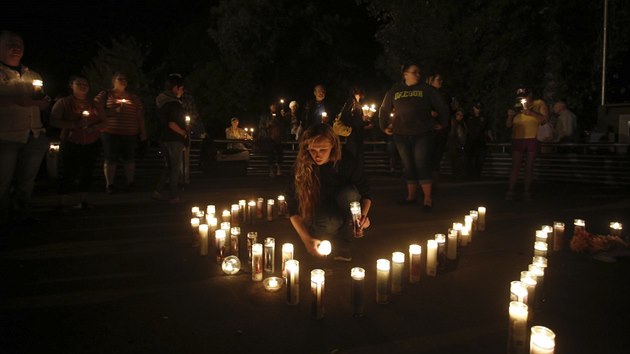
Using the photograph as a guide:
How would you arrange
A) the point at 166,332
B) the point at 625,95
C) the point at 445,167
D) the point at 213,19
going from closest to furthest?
the point at 166,332
the point at 445,167
the point at 625,95
the point at 213,19

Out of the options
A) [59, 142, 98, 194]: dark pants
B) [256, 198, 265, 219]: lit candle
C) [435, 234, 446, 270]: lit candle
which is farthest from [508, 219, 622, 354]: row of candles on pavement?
[59, 142, 98, 194]: dark pants

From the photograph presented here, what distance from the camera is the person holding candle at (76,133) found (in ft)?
21.2

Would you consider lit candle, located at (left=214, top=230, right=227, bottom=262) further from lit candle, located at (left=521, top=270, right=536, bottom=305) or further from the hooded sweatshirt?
the hooded sweatshirt

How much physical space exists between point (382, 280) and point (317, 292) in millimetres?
490

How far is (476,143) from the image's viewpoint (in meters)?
12.6

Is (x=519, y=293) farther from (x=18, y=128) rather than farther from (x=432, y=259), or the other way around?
(x=18, y=128)

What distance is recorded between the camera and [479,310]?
127 inches

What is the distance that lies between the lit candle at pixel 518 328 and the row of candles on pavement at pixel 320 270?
3.02 feet

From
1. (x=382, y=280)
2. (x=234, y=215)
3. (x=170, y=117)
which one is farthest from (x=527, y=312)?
(x=170, y=117)

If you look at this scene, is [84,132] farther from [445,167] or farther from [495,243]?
[445,167]

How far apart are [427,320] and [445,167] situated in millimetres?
11521

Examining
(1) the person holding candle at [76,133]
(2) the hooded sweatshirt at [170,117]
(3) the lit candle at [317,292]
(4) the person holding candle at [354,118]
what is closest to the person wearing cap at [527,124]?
(4) the person holding candle at [354,118]

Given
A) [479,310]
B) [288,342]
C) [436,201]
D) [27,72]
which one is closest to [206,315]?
[288,342]

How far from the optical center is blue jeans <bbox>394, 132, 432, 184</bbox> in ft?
22.9
